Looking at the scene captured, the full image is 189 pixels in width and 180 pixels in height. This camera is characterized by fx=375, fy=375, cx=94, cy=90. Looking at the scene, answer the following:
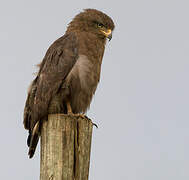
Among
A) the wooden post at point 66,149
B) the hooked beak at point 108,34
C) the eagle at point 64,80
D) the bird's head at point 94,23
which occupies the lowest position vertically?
the wooden post at point 66,149

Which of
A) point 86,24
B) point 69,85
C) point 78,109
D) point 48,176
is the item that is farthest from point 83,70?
point 48,176

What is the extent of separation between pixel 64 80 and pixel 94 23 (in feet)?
4.61

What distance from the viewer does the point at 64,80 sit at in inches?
201

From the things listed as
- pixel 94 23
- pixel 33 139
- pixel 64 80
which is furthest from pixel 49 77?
pixel 94 23

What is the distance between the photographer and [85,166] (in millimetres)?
3514

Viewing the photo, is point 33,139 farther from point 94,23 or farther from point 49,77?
point 94,23

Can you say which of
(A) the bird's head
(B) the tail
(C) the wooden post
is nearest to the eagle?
(B) the tail

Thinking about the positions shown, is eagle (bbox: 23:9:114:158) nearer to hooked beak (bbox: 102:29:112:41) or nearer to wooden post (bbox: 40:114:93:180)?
hooked beak (bbox: 102:29:112:41)

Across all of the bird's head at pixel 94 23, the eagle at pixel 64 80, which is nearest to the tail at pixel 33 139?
the eagle at pixel 64 80

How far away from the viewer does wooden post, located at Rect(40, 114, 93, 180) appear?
3420 mm

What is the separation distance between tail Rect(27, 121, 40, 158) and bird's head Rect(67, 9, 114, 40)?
6.30 ft

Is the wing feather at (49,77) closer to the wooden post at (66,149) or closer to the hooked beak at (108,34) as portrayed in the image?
the hooked beak at (108,34)

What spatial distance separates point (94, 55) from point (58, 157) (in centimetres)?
231

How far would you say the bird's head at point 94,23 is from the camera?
5969 mm
